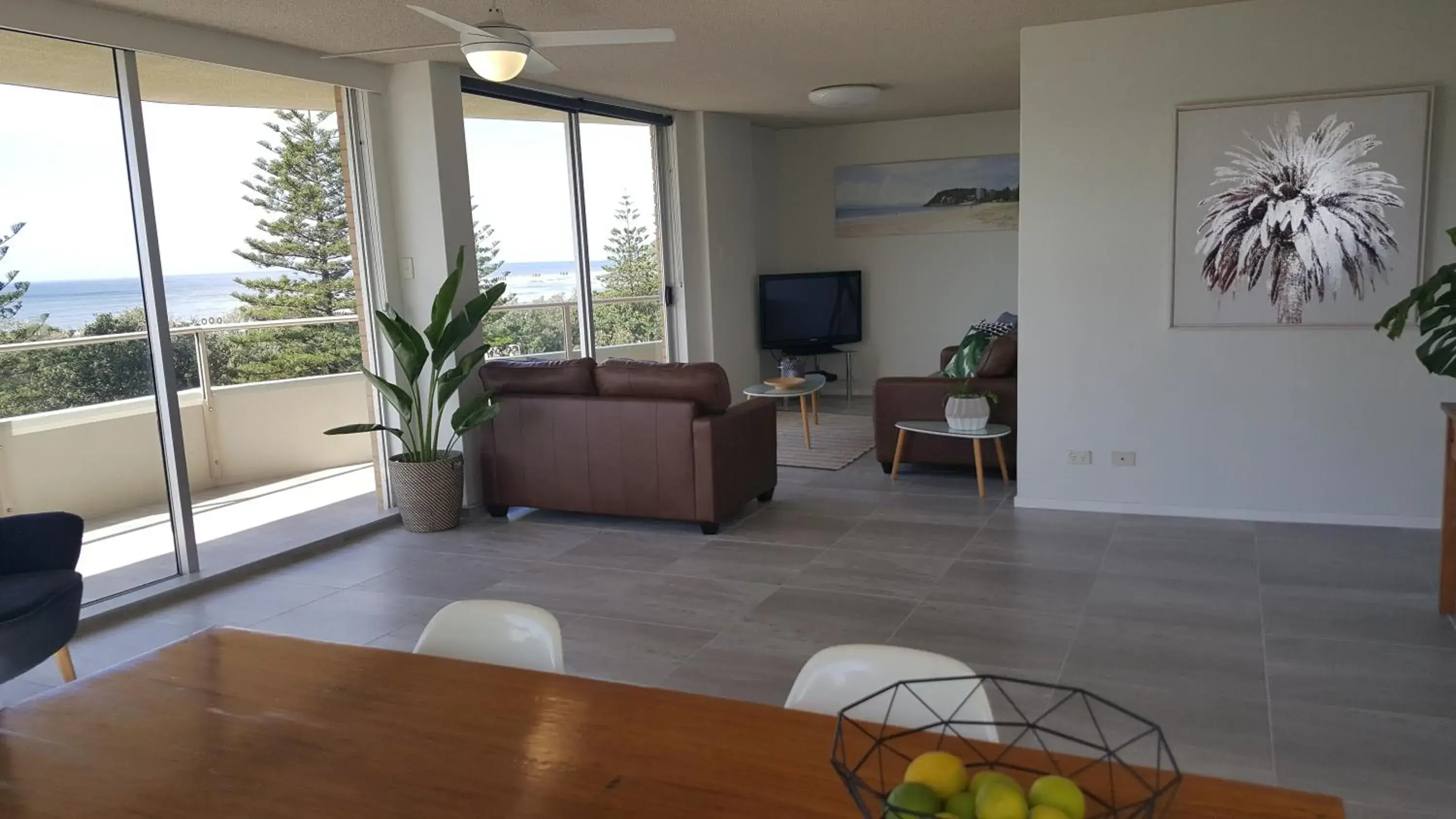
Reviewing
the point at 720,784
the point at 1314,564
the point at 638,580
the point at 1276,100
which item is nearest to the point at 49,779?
the point at 720,784

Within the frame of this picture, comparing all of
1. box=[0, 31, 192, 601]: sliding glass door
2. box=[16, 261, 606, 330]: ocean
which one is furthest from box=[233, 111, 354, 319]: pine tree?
box=[0, 31, 192, 601]: sliding glass door

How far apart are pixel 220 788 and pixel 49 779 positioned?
26 cm

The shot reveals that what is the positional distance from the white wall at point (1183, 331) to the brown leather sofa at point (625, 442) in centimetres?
163

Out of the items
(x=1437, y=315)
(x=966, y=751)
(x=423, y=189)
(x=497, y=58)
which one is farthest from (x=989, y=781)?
(x=423, y=189)

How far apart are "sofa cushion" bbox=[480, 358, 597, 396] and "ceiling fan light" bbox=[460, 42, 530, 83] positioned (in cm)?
190

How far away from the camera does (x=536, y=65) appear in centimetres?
437

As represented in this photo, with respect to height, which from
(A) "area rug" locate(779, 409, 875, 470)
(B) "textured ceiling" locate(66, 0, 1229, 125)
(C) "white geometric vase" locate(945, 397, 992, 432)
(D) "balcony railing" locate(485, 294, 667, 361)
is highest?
(B) "textured ceiling" locate(66, 0, 1229, 125)

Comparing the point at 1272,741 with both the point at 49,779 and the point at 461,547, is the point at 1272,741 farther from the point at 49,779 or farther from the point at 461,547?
the point at 461,547

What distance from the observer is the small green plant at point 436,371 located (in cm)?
527

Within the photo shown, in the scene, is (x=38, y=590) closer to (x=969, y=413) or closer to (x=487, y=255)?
(x=487, y=255)

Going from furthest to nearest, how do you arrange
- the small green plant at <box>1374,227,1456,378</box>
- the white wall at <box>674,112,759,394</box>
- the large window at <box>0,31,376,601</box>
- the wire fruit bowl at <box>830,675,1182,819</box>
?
the white wall at <box>674,112,759,394</box>
the large window at <box>0,31,376,601</box>
the small green plant at <box>1374,227,1456,378</box>
the wire fruit bowl at <box>830,675,1182,819</box>

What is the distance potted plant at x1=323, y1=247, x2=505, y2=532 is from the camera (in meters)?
5.29

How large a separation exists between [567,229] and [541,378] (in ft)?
6.56

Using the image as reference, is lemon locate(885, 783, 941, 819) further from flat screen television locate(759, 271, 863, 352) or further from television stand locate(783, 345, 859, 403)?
television stand locate(783, 345, 859, 403)
